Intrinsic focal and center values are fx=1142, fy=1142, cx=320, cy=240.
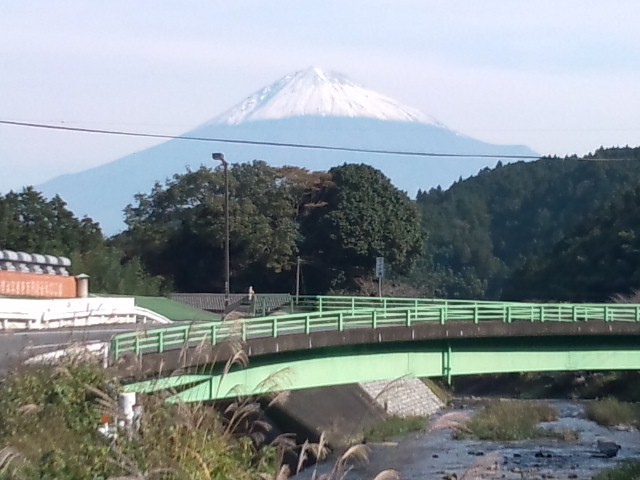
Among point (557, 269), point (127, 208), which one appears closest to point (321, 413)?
point (127, 208)

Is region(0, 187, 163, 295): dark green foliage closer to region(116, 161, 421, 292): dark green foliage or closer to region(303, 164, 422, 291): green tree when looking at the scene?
region(116, 161, 421, 292): dark green foliage

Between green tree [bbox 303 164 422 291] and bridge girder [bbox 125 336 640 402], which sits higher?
green tree [bbox 303 164 422 291]

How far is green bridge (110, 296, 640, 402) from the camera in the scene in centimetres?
2480

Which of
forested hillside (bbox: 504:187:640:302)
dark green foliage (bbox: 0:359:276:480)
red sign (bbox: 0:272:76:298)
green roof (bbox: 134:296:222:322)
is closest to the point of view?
dark green foliage (bbox: 0:359:276:480)

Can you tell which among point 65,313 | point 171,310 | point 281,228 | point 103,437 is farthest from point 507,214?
point 103,437

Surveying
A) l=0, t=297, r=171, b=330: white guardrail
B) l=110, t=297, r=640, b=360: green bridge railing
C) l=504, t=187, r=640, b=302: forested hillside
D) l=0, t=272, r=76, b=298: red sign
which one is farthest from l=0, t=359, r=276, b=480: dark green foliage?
l=504, t=187, r=640, b=302: forested hillside

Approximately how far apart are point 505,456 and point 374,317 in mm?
9317

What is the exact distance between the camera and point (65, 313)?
3089 centimetres

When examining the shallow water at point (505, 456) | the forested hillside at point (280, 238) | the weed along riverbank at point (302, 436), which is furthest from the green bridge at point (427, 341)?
the forested hillside at point (280, 238)

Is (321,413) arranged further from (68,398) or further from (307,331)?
(68,398)

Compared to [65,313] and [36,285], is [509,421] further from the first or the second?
[65,313]

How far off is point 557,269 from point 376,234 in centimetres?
2821

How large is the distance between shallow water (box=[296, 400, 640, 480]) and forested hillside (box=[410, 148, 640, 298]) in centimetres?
8110

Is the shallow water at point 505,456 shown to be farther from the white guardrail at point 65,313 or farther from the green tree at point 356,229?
the green tree at point 356,229
